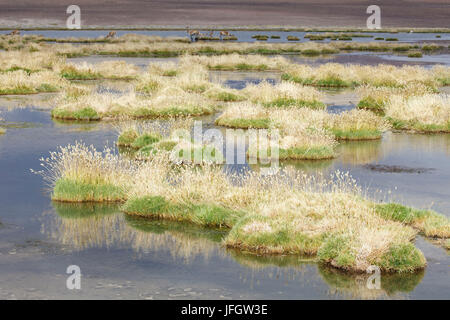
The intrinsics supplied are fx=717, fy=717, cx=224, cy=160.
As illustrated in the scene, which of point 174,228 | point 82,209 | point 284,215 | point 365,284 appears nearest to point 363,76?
point 82,209

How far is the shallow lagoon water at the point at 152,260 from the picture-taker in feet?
42.1

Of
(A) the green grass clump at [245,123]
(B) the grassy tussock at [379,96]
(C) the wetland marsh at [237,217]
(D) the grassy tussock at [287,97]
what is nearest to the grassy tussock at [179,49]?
(D) the grassy tussock at [287,97]

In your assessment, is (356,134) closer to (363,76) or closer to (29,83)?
(363,76)

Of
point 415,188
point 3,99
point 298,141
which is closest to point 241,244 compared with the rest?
point 415,188

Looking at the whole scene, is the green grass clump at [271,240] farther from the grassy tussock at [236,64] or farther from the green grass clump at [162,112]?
the grassy tussock at [236,64]

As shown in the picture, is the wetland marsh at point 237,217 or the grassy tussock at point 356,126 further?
Answer: the grassy tussock at point 356,126

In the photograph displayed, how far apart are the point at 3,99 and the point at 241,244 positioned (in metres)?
30.7

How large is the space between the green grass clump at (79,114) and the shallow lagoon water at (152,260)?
1252 cm

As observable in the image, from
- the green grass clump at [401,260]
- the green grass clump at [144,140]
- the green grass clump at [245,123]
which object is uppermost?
the green grass clump at [245,123]

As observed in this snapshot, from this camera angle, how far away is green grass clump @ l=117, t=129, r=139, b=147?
90.9 feet

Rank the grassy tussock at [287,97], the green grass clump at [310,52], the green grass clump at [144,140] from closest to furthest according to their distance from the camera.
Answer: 1. the green grass clump at [144,140]
2. the grassy tussock at [287,97]
3. the green grass clump at [310,52]

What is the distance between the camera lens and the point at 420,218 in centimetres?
1675
